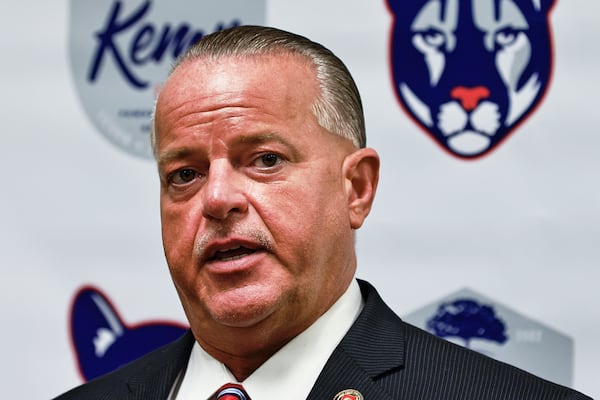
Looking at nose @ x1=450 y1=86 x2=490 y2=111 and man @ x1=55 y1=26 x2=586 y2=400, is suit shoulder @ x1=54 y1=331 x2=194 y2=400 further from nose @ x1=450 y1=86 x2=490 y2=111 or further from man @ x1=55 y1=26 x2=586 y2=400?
nose @ x1=450 y1=86 x2=490 y2=111

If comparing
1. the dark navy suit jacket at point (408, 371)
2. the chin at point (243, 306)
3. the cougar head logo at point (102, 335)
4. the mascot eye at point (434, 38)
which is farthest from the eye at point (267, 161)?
the cougar head logo at point (102, 335)

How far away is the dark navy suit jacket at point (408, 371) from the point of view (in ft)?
5.41

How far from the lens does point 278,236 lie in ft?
5.39

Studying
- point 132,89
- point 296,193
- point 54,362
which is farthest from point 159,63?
point 296,193

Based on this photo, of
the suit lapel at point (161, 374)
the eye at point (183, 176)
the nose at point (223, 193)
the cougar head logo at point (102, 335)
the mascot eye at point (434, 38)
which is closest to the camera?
the nose at point (223, 193)

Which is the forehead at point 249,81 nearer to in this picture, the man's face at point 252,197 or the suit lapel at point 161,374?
the man's face at point 252,197

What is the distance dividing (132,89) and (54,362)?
0.82 metres

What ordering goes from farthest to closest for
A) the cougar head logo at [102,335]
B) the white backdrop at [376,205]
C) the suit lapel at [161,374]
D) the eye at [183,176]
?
1. the cougar head logo at [102,335]
2. the white backdrop at [376,205]
3. the suit lapel at [161,374]
4. the eye at [183,176]

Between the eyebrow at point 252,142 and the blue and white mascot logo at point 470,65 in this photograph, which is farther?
the blue and white mascot logo at point 470,65

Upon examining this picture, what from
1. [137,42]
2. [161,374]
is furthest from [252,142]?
[137,42]

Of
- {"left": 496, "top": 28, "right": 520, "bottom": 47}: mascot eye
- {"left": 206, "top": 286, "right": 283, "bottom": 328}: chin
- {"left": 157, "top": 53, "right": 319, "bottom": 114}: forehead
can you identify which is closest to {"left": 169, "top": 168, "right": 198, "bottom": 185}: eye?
{"left": 157, "top": 53, "right": 319, "bottom": 114}: forehead

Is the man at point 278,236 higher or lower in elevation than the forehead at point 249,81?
lower

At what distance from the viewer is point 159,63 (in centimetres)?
265

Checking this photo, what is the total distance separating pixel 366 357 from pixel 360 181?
353 millimetres
